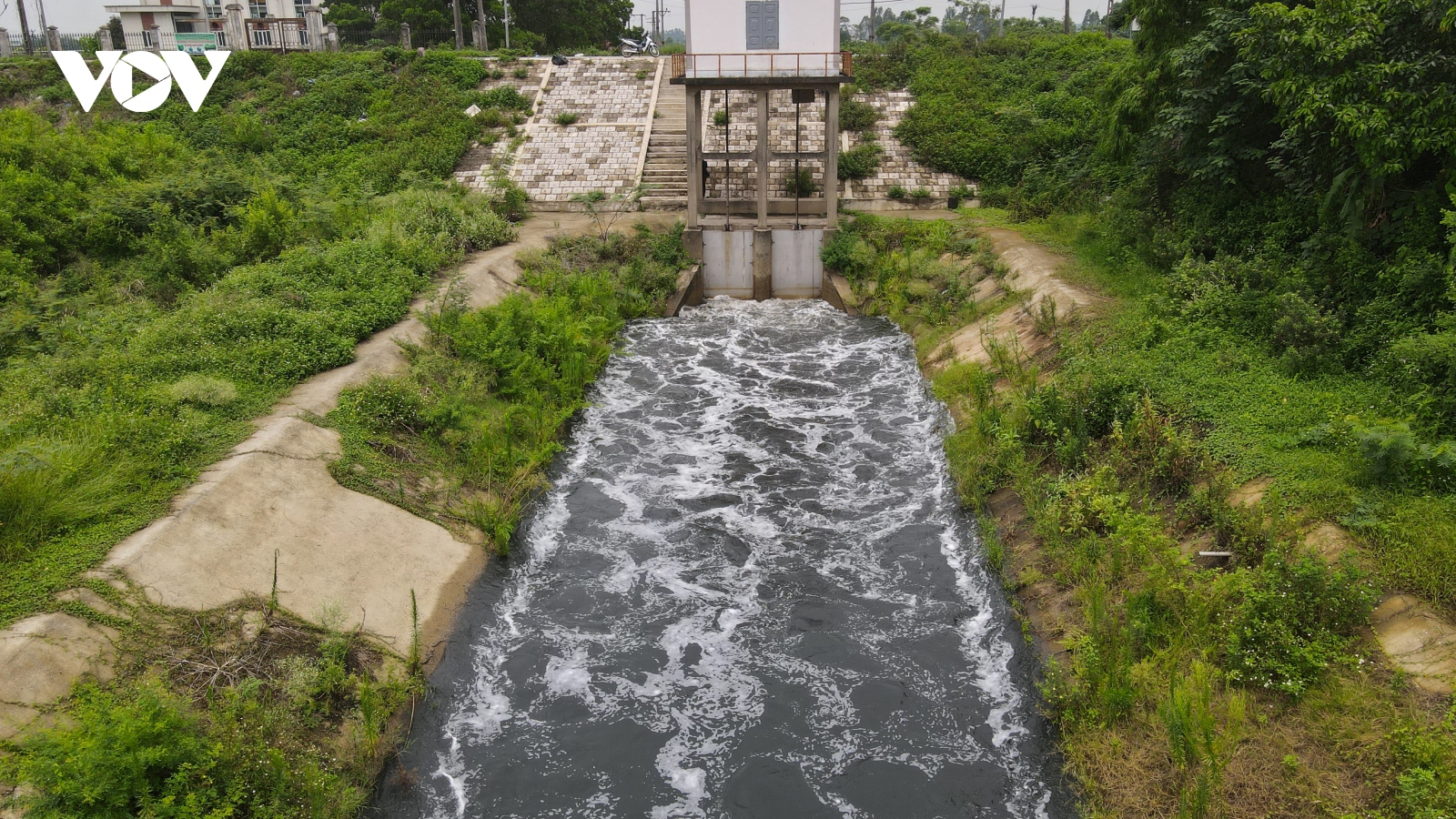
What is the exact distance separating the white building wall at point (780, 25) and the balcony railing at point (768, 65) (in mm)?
168

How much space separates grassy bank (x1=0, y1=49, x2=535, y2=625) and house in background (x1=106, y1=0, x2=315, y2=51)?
28.7 ft

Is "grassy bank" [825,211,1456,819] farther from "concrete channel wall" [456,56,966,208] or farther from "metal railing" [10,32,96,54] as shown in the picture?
"metal railing" [10,32,96,54]

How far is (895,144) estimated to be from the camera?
29.3 metres

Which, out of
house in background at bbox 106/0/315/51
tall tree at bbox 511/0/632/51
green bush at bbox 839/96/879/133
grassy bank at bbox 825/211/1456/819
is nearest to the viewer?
grassy bank at bbox 825/211/1456/819

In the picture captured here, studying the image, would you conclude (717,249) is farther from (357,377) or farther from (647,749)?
(647,749)

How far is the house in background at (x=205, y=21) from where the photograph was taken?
39844 millimetres

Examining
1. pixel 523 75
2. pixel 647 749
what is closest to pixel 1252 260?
pixel 647 749

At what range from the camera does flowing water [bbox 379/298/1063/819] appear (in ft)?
25.9

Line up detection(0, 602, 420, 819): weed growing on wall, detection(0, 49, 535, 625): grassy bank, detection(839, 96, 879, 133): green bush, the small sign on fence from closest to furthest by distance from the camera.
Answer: detection(0, 602, 420, 819): weed growing on wall
detection(0, 49, 535, 625): grassy bank
detection(839, 96, 879, 133): green bush
the small sign on fence

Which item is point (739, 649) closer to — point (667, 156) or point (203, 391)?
point (203, 391)

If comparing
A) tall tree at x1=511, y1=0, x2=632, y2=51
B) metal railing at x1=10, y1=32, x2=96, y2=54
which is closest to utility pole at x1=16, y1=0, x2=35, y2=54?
metal railing at x1=10, y1=32, x2=96, y2=54

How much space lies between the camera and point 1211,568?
903 cm

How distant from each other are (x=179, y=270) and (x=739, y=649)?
13.2 metres

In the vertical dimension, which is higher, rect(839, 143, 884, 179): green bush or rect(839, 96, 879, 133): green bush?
rect(839, 96, 879, 133): green bush
